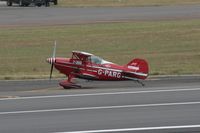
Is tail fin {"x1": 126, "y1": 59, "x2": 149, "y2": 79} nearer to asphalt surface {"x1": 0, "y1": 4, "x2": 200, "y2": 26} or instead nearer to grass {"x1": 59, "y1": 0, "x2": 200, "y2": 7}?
asphalt surface {"x1": 0, "y1": 4, "x2": 200, "y2": 26}

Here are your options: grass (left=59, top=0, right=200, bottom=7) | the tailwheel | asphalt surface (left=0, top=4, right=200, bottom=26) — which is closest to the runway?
the tailwheel

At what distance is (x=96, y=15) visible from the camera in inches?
1729

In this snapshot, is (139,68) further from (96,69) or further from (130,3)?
(130,3)

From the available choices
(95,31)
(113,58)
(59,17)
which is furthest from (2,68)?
(59,17)

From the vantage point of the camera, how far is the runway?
10.2m

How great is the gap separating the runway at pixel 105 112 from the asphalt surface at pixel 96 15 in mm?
25086

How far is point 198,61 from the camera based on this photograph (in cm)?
2458

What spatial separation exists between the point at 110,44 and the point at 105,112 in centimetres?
1862

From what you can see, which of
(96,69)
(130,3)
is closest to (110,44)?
(96,69)

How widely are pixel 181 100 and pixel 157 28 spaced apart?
21858 millimetres

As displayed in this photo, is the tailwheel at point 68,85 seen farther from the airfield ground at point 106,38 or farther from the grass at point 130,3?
the grass at point 130,3

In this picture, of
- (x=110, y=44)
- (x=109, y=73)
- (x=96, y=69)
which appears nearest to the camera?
(x=109, y=73)

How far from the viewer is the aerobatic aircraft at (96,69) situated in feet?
60.7

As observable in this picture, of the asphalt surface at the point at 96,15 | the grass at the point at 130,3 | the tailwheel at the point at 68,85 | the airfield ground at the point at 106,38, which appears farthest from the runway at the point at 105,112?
the grass at the point at 130,3
